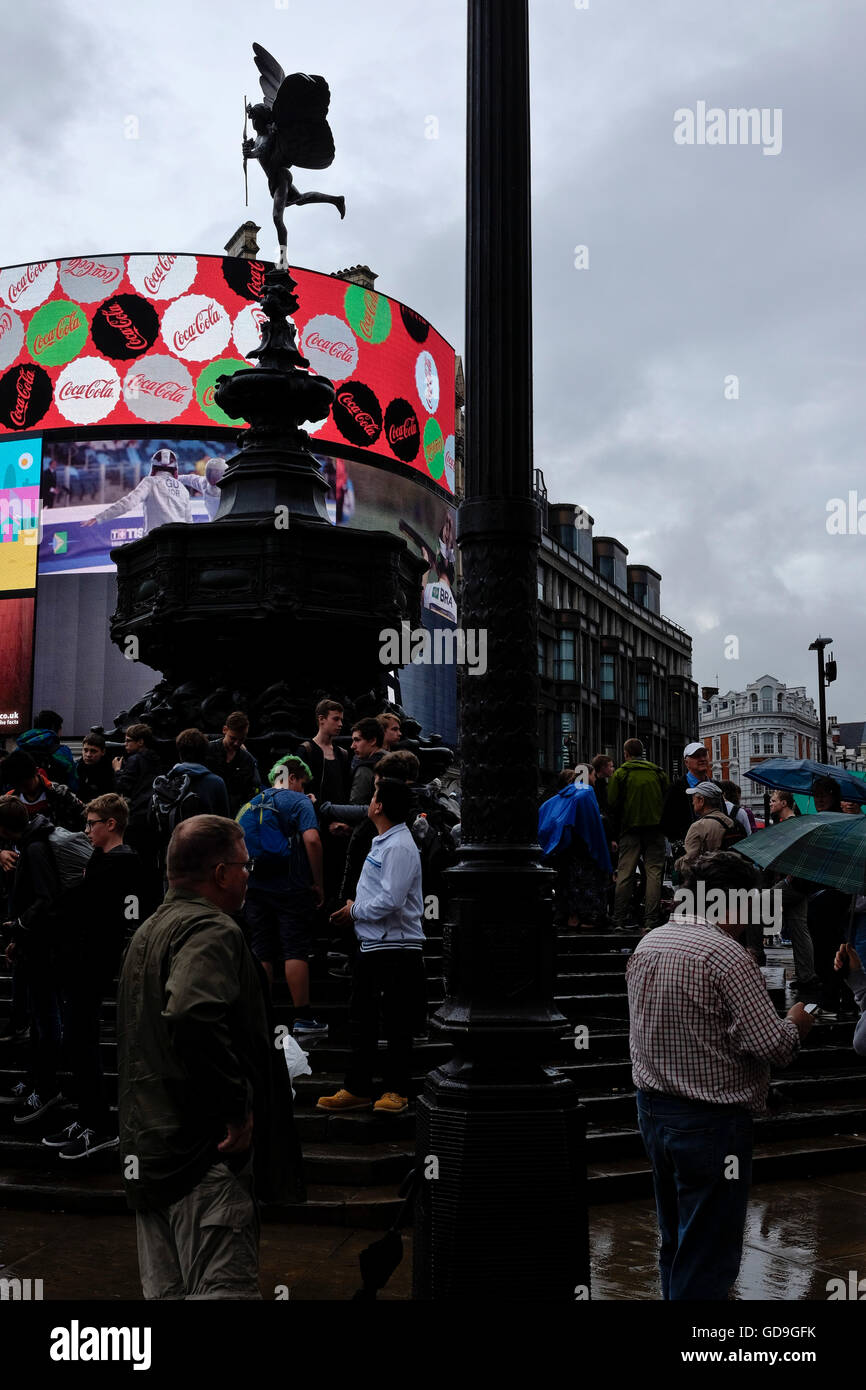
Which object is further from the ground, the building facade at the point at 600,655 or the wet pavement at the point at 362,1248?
the building facade at the point at 600,655

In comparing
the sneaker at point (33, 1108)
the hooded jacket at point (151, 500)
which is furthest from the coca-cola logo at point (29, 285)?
the sneaker at point (33, 1108)

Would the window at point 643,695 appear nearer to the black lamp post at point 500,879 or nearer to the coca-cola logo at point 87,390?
the coca-cola logo at point 87,390

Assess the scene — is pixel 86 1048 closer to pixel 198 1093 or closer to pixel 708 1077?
pixel 198 1093

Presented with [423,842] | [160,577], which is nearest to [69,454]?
[160,577]

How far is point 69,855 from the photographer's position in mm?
6762

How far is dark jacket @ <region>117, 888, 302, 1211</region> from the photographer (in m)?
3.39

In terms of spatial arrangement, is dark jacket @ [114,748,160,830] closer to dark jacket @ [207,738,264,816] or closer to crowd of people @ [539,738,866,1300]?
dark jacket @ [207,738,264,816]

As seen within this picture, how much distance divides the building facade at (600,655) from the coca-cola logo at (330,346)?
19216 mm

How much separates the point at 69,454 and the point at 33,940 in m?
35.1

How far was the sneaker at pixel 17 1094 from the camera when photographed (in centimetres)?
693

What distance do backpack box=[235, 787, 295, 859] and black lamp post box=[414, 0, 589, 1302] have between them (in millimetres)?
2721

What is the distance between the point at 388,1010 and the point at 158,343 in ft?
120

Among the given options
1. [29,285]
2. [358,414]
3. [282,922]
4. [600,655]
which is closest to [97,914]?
[282,922]
